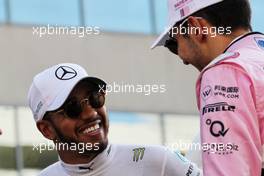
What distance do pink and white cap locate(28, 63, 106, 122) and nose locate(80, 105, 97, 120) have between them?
0.29 ft

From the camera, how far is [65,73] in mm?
4188

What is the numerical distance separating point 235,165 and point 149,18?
470 inches

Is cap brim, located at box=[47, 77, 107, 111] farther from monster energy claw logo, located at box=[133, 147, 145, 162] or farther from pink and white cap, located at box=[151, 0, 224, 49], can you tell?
pink and white cap, located at box=[151, 0, 224, 49]

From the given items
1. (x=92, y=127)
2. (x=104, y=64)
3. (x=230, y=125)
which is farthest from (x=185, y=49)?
(x=104, y=64)

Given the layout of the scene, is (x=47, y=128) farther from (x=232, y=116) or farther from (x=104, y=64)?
(x=104, y=64)

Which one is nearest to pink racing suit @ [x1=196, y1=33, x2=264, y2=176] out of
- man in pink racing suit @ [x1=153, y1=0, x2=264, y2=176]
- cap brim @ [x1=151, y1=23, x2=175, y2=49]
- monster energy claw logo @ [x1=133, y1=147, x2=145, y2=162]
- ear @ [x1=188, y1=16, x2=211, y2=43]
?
man in pink racing suit @ [x1=153, y1=0, x2=264, y2=176]

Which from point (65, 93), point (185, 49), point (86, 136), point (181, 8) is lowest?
point (86, 136)

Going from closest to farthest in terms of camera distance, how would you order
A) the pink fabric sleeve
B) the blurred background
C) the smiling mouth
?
1. the pink fabric sleeve
2. the smiling mouth
3. the blurred background

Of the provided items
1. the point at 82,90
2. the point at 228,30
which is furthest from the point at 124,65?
the point at 228,30

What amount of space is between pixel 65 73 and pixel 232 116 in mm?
1451

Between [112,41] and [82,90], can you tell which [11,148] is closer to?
[112,41]

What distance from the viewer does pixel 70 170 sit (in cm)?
409

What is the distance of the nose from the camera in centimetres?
403

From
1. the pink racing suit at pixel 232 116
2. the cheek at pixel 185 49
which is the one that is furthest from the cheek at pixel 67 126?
the pink racing suit at pixel 232 116
